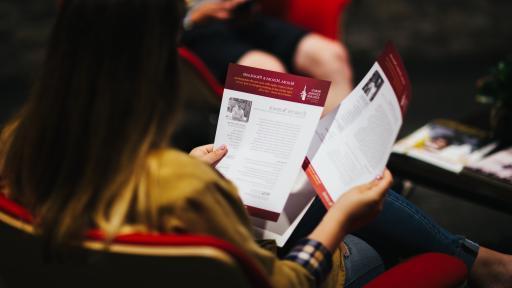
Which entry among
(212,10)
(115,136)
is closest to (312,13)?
(212,10)

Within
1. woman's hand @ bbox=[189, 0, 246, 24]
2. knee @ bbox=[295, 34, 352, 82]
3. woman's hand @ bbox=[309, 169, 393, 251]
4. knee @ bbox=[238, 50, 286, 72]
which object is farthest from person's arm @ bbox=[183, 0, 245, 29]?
woman's hand @ bbox=[309, 169, 393, 251]

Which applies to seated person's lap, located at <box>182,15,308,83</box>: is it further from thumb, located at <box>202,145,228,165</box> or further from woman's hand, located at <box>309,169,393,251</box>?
woman's hand, located at <box>309,169,393,251</box>

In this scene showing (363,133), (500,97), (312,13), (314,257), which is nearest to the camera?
(314,257)

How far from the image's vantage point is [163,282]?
737 mm

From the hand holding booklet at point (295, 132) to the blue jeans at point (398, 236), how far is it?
14 centimetres

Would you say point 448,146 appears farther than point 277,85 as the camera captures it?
Yes

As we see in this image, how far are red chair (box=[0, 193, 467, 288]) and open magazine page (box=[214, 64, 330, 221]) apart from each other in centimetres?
36

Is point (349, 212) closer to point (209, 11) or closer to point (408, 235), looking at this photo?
point (408, 235)

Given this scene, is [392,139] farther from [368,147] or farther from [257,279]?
[257,279]

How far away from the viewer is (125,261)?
2.35ft

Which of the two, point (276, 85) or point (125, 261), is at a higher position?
point (276, 85)

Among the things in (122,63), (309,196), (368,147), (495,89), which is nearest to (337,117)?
(368,147)

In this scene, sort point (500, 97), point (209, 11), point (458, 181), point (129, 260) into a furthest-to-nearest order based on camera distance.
→ point (209, 11) → point (500, 97) → point (458, 181) → point (129, 260)

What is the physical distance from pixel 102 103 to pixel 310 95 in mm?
467
